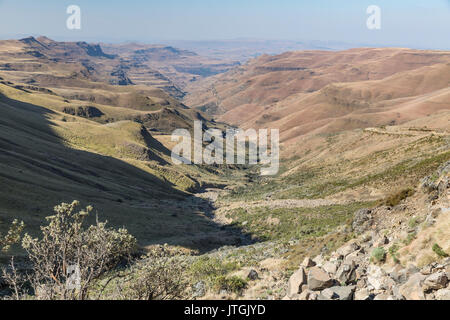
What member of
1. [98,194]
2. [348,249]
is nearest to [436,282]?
[348,249]

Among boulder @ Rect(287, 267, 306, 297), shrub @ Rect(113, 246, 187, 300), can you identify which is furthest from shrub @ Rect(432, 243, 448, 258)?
shrub @ Rect(113, 246, 187, 300)

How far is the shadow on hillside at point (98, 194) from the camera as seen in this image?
3969cm

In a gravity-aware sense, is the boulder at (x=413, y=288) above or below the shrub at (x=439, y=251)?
below

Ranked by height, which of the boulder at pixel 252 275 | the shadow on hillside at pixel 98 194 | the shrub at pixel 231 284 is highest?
the shrub at pixel 231 284

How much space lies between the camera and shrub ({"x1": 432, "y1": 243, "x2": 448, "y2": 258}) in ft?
37.3

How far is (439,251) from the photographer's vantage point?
1148cm

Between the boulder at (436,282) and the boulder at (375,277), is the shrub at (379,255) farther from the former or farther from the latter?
the boulder at (436,282)

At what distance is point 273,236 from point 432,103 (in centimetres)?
14682

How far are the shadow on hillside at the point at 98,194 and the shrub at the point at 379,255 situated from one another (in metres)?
27.5

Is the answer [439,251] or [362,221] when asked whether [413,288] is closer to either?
[439,251]

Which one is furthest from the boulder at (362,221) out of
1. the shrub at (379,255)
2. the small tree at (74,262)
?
the small tree at (74,262)

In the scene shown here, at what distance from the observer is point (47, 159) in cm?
6253

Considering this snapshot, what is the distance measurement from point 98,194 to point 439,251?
52281mm
